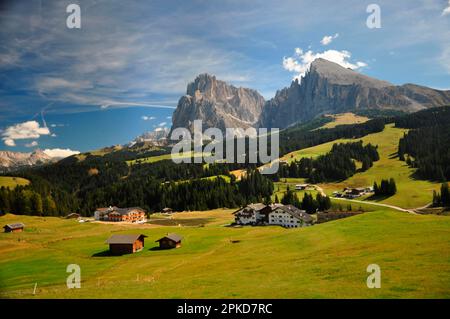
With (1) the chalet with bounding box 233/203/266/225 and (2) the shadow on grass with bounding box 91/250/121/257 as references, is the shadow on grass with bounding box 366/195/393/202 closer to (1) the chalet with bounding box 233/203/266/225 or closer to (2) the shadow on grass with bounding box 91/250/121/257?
(1) the chalet with bounding box 233/203/266/225

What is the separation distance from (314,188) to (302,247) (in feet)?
407

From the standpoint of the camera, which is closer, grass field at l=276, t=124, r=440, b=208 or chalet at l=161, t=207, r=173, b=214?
grass field at l=276, t=124, r=440, b=208

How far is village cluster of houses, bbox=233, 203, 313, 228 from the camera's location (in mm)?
97694

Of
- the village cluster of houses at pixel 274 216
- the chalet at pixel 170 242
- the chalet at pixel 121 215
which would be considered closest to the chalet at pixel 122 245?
the chalet at pixel 170 242

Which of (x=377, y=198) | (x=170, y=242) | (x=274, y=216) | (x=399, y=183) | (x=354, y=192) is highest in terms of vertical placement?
(x=399, y=183)

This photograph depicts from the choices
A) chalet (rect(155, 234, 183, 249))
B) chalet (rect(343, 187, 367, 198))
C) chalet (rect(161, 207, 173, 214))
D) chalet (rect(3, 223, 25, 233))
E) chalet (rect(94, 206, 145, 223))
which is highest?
chalet (rect(343, 187, 367, 198))

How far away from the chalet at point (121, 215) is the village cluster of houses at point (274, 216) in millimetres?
43107

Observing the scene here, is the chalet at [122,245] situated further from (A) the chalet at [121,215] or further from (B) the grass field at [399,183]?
(B) the grass field at [399,183]

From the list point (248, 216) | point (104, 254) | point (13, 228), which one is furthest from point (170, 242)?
point (13, 228)

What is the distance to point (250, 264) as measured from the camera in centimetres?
3806

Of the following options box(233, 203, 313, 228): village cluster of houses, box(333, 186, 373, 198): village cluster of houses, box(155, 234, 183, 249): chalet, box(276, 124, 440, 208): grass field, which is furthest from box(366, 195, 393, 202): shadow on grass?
box(155, 234, 183, 249): chalet

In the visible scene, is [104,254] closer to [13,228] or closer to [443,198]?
[13,228]

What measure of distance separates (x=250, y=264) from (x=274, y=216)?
221 ft
